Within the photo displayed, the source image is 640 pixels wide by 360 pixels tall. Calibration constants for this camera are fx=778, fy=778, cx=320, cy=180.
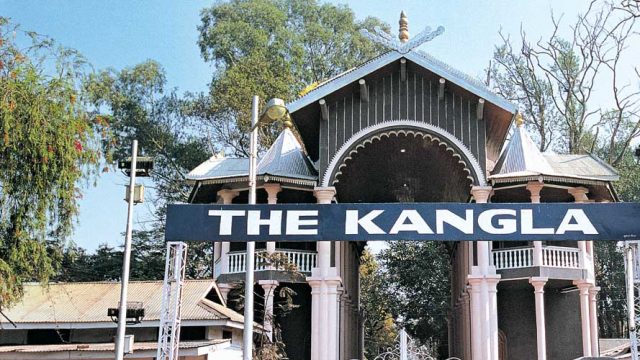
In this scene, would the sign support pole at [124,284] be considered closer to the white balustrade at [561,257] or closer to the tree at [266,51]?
the white balustrade at [561,257]

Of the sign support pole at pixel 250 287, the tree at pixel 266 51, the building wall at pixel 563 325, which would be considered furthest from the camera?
the tree at pixel 266 51

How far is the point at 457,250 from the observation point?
1150 inches

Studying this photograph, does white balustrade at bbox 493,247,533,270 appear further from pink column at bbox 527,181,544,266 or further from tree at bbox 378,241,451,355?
tree at bbox 378,241,451,355

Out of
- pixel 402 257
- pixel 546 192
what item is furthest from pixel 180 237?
pixel 402 257

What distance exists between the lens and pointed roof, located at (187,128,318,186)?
75.4 feet

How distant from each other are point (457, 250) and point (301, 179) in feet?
29.3

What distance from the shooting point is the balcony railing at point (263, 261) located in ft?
75.3

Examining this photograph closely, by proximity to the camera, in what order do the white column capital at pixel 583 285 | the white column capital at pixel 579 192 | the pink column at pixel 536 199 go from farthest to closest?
the white column capital at pixel 579 192, the white column capital at pixel 583 285, the pink column at pixel 536 199

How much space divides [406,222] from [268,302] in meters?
10.1

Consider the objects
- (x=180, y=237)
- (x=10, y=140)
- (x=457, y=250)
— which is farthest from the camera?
(x=457, y=250)

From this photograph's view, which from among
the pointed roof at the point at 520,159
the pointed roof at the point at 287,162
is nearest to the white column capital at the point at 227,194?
the pointed roof at the point at 287,162

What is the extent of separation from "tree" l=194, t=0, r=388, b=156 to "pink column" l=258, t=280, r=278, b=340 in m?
16.8

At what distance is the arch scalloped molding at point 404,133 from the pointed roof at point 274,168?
88cm

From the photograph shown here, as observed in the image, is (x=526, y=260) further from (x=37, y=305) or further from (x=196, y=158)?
(x=196, y=158)
